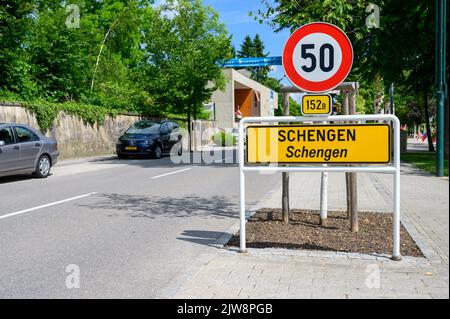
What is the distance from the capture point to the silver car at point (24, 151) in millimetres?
12648

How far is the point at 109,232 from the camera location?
6.71m


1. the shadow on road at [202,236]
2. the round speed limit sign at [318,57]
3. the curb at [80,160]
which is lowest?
the shadow on road at [202,236]

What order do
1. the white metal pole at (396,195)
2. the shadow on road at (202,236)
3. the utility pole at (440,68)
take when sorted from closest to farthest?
the white metal pole at (396,195)
the shadow on road at (202,236)
the utility pole at (440,68)

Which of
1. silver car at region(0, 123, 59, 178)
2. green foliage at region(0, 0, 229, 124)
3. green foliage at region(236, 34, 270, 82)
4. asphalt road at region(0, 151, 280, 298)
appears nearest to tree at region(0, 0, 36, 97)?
green foliage at region(0, 0, 229, 124)

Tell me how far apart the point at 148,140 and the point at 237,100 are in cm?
4822

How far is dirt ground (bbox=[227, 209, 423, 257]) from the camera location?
224 inches

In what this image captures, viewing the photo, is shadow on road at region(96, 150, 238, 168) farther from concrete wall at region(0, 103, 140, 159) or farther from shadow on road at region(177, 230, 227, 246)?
shadow on road at region(177, 230, 227, 246)

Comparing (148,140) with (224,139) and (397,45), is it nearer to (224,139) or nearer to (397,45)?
(397,45)

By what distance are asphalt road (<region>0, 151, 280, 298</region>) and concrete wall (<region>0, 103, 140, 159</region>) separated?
22.0 feet

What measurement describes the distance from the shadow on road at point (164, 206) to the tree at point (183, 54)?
20.7 meters

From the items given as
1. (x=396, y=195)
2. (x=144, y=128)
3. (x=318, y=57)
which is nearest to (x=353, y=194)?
(x=396, y=195)

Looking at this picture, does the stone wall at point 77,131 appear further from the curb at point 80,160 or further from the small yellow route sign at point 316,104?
the small yellow route sign at point 316,104

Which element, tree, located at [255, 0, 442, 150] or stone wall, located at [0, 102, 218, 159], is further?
stone wall, located at [0, 102, 218, 159]

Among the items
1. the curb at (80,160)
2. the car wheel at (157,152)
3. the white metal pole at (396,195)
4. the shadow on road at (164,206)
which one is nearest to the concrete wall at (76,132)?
the curb at (80,160)
